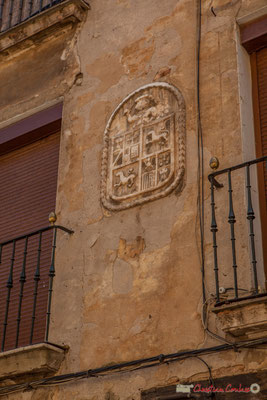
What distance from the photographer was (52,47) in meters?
8.14

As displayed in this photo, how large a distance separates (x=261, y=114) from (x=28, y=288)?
110 inches

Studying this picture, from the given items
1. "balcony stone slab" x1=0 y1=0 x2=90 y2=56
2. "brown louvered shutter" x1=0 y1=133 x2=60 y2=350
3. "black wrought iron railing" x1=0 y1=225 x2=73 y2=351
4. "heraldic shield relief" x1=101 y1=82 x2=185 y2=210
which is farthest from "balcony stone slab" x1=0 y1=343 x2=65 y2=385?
"balcony stone slab" x1=0 y1=0 x2=90 y2=56

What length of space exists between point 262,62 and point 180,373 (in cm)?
285

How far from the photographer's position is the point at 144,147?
659 cm

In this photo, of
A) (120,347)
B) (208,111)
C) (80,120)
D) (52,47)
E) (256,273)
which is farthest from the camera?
(52,47)

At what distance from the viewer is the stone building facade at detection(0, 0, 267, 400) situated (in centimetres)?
558

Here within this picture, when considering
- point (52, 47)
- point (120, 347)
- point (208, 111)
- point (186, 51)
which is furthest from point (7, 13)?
point (120, 347)

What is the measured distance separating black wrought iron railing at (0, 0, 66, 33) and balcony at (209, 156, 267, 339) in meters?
3.48

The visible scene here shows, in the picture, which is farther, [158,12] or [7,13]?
[7,13]

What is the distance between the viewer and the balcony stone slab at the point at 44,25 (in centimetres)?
789

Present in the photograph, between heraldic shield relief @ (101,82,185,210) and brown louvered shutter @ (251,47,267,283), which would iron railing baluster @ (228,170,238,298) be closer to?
brown louvered shutter @ (251,47,267,283)

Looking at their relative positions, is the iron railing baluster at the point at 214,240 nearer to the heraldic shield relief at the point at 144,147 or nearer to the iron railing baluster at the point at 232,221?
the iron railing baluster at the point at 232,221

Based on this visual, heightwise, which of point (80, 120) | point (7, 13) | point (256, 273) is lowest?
point (256, 273)

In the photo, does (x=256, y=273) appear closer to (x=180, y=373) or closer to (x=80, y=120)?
(x=180, y=373)
